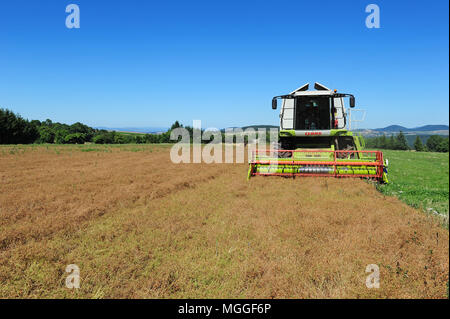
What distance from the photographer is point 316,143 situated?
10469 millimetres

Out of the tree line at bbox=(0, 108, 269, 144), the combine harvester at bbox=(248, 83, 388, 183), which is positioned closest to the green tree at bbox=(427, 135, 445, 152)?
the tree line at bbox=(0, 108, 269, 144)

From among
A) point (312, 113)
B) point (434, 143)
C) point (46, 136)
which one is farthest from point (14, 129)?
point (434, 143)

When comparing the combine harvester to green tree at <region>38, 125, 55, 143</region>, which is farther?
green tree at <region>38, 125, 55, 143</region>

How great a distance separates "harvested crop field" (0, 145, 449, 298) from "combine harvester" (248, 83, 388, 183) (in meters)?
1.98

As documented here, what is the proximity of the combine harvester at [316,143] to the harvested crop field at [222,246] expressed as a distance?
1.98m

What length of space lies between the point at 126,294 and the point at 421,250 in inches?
163

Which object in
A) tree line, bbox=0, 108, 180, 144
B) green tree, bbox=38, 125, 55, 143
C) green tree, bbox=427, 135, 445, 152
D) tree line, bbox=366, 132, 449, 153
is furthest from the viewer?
green tree, bbox=427, 135, 445, 152

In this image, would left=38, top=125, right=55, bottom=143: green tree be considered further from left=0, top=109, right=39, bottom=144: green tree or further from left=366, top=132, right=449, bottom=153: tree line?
left=366, top=132, right=449, bottom=153: tree line

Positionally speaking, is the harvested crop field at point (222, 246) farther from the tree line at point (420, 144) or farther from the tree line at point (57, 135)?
the tree line at point (420, 144)

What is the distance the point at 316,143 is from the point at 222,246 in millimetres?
8249

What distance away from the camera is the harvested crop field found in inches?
108

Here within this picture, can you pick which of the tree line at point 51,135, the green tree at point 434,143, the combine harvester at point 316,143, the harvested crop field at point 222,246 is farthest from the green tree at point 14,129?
the green tree at point 434,143

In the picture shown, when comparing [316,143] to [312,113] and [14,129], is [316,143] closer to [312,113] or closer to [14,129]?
[312,113]

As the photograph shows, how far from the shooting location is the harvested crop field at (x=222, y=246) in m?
2.74
